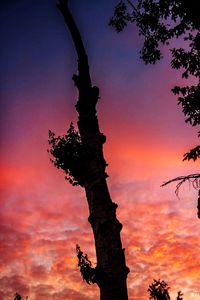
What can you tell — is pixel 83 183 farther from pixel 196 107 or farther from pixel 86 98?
pixel 196 107

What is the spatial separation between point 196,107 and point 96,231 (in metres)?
7.59

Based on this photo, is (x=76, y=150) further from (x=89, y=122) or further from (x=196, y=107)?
(x=196, y=107)

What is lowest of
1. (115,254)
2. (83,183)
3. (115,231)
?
(115,254)

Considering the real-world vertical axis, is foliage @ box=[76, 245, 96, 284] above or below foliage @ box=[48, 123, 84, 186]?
below

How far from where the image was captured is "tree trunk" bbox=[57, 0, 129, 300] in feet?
25.0

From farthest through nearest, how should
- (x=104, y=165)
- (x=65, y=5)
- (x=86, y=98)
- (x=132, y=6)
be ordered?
(x=132, y=6)
(x=65, y=5)
(x=86, y=98)
(x=104, y=165)

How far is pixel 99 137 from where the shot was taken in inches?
364

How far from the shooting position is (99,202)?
8.27 meters

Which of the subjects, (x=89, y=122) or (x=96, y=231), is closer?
(x=96, y=231)

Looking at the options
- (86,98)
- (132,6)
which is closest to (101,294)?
(86,98)

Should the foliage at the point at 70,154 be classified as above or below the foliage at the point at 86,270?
above

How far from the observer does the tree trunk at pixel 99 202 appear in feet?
25.0

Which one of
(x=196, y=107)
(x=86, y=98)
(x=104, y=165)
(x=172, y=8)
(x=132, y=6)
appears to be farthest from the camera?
(x=132, y=6)

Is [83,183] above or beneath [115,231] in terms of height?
above
